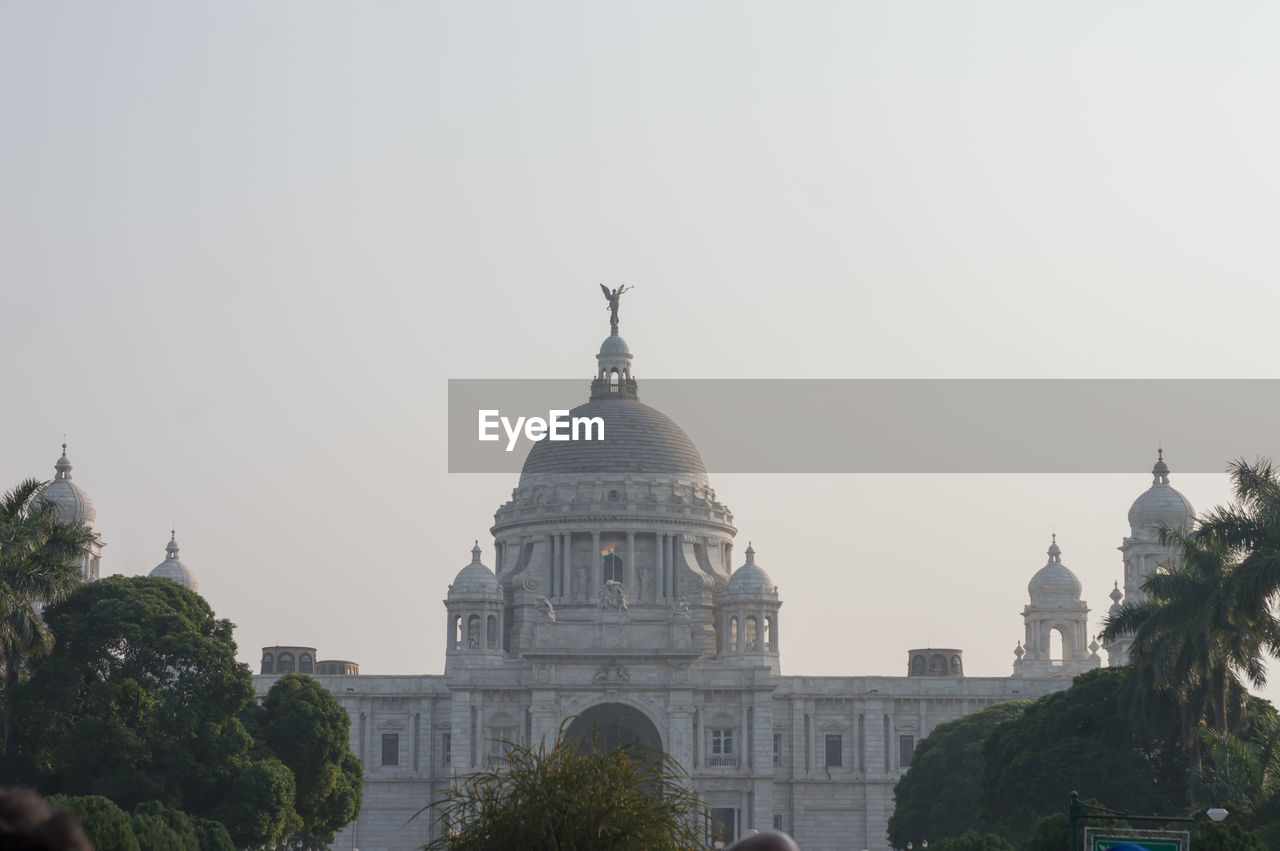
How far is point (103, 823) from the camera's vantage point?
51.9m

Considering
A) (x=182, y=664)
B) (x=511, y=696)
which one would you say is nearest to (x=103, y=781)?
(x=182, y=664)

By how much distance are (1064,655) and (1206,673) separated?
81.0 metres

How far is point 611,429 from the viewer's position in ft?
488

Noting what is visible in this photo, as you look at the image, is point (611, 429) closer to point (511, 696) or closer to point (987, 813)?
point (511, 696)

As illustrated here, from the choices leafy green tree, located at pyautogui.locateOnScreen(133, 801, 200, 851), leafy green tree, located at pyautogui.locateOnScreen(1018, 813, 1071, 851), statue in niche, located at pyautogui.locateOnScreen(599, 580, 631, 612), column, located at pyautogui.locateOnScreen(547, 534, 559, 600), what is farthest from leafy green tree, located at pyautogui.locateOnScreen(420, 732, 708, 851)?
column, located at pyautogui.locateOnScreen(547, 534, 559, 600)

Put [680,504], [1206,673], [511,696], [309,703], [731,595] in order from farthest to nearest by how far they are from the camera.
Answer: [680,504]
[731,595]
[511,696]
[309,703]
[1206,673]

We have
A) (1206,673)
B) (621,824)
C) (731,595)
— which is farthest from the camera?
(731,595)

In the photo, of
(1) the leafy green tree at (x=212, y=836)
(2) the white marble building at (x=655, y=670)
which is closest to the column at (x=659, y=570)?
(2) the white marble building at (x=655, y=670)

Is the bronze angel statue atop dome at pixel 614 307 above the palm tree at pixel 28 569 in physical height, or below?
above

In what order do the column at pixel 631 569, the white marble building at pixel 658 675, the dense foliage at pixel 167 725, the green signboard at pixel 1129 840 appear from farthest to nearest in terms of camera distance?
the column at pixel 631 569, the white marble building at pixel 658 675, the dense foliage at pixel 167 725, the green signboard at pixel 1129 840

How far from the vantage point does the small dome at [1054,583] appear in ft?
455

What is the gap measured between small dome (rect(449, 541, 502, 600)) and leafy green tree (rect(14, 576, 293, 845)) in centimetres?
5599

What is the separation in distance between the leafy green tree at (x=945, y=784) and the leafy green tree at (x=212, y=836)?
38.1 metres

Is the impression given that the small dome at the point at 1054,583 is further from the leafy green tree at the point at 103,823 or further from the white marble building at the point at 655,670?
the leafy green tree at the point at 103,823
